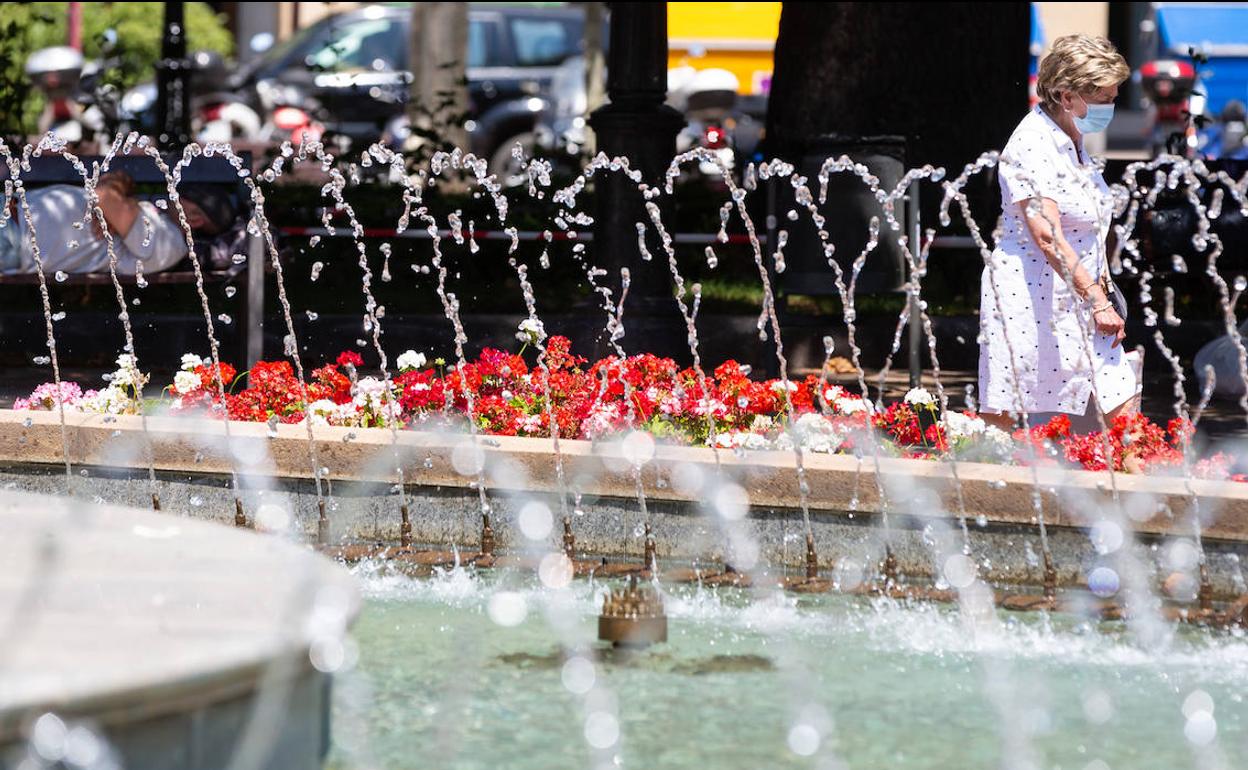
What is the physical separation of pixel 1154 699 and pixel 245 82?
18985 mm

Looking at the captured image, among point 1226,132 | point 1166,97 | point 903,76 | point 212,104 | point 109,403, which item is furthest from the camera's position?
point 212,104

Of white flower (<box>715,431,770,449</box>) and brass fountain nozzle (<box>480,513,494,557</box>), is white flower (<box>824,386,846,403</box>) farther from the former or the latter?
brass fountain nozzle (<box>480,513,494,557</box>)

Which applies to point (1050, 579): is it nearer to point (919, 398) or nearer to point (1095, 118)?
point (919, 398)

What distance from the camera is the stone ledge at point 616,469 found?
5.31 m

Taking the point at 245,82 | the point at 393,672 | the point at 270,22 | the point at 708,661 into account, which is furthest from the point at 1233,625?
the point at 270,22

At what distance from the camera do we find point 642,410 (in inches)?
248

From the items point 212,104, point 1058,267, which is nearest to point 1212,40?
point 212,104

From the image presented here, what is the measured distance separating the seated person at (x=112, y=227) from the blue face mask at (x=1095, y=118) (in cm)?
390

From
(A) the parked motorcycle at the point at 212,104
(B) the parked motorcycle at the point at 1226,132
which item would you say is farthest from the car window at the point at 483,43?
(B) the parked motorcycle at the point at 1226,132

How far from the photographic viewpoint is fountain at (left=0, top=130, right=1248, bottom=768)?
453 centimetres

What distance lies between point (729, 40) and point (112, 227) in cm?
2051

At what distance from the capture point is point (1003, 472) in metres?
5.50

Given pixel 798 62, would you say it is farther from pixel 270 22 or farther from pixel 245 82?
pixel 270 22

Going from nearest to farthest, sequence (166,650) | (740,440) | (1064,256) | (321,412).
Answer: (166,650) → (1064,256) → (740,440) → (321,412)
